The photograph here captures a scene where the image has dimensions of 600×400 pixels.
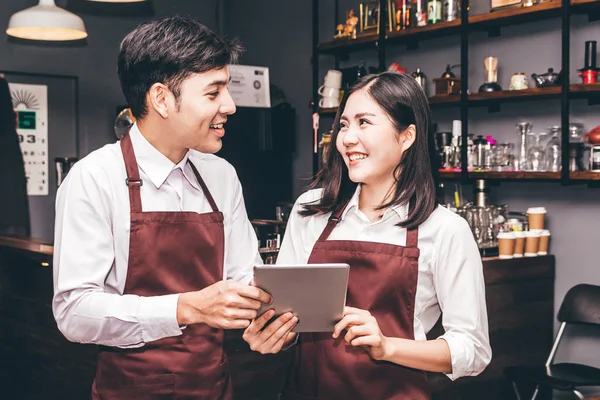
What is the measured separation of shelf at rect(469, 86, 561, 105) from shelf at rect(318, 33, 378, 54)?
90 centimetres

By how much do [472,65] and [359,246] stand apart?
10.2 ft

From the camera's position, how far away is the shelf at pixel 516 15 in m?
3.83

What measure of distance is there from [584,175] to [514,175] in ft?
1.29

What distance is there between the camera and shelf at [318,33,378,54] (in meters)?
4.87

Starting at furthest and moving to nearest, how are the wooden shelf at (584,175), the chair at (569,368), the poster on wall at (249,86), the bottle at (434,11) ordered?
1. the poster on wall at (249,86)
2. the bottle at (434,11)
3. the wooden shelf at (584,175)
4. the chair at (569,368)

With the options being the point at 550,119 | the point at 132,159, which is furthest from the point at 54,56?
the point at 132,159

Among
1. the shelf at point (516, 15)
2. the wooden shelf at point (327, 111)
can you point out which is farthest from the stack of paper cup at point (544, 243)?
the wooden shelf at point (327, 111)

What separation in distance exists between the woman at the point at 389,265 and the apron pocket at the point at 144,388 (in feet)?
0.73

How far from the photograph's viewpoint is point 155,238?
1.73 metres

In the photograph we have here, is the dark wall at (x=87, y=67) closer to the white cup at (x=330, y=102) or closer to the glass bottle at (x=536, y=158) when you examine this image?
the white cup at (x=330, y=102)

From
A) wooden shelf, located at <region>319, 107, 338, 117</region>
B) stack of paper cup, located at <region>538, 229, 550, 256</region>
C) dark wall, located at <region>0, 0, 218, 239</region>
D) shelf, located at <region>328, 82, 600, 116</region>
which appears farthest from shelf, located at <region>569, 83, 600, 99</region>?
dark wall, located at <region>0, 0, 218, 239</region>

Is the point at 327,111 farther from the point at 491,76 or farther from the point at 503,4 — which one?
the point at 503,4

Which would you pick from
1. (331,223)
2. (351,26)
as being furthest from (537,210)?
(331,223)

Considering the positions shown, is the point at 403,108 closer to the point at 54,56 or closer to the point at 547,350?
the point at 547,350
